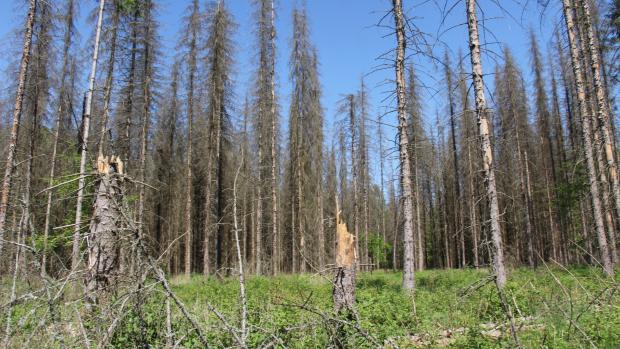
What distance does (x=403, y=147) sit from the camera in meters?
10.9

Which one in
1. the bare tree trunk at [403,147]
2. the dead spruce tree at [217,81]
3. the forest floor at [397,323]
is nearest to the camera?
the forest floor at [397,323]

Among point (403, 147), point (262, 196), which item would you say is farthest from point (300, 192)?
point (403, 147)

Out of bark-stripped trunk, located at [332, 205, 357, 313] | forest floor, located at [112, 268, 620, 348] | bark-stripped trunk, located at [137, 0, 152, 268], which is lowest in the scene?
forest floor, located at [112, 268, 620, 348]

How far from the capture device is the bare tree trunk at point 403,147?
34.6 ft

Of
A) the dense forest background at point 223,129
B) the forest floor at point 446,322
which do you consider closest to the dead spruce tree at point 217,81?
the dense forest background at point 223,129

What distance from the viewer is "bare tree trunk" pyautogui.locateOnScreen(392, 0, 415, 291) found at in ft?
34.6

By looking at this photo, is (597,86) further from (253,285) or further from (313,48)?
(313,48)

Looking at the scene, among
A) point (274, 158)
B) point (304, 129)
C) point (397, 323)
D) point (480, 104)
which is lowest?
point (397, 323)

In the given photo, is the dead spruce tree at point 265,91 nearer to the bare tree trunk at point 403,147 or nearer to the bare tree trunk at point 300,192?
the bare tree trunk at point 300,192

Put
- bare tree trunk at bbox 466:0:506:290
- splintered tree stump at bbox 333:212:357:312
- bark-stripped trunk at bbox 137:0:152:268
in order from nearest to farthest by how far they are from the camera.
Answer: splintered tree stump at bbox 333:212:357:312
bare tree trunk at bbox 466:0:506:290
bark-stripped trunk at bbox 137:0:152:268

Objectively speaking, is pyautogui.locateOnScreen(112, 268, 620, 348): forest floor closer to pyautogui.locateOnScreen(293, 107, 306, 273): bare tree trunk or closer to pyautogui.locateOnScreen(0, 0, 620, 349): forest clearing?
pyautogui.locateOnScreen(0, 0, 620, 349): forest clearing

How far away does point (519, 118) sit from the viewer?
88.9ft

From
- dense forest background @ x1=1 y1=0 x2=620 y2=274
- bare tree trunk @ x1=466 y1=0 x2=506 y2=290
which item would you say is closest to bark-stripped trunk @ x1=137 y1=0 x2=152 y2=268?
dense forest background @ x1=1 y1=0 x2=620 y2=274

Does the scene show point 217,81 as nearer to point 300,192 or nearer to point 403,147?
point 300,192
